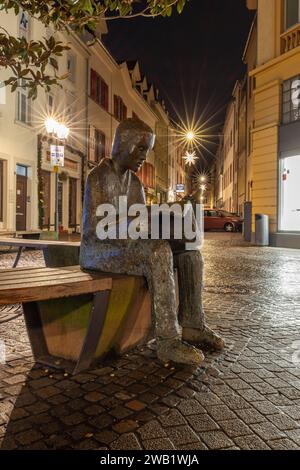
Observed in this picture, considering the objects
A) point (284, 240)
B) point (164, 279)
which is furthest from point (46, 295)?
point (284, 240)

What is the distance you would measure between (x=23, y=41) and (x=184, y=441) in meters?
3.29

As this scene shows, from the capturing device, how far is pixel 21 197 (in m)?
17.6

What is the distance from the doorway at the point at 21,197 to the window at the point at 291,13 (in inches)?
454

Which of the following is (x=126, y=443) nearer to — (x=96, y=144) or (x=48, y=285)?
(x=48, y=285)

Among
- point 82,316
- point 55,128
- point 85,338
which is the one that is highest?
point 55,128

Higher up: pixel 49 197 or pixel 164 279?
pixel 49 197

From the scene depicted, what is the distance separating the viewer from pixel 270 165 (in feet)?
49.2

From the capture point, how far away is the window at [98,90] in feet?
79.8

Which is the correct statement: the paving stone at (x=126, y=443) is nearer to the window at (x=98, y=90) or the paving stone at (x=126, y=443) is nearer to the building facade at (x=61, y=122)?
the building facade at (x=61, y=122)

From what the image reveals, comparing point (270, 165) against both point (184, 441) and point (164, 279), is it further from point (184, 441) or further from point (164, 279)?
point (184, 441)

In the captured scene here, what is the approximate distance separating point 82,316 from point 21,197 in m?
15.6

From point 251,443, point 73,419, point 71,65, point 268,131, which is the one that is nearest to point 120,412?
point 73,419

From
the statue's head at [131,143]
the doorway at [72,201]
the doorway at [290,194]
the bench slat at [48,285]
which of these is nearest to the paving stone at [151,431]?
the bench slat at [48,285]

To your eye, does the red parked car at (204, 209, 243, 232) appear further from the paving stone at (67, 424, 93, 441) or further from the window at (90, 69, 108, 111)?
the paving stone at (67, 424, 93, 441)
